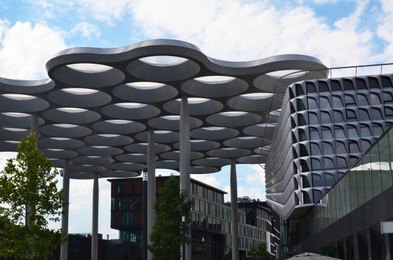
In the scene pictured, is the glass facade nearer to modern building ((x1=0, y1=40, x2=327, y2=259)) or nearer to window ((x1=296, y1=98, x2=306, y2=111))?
window ((x1=296, y1=98, x2=306, y2=111))

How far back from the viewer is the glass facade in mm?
17891

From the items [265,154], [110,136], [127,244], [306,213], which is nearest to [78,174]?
[127,244]

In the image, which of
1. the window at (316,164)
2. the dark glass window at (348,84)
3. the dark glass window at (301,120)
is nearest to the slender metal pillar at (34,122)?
the dark glass window at (301,120)

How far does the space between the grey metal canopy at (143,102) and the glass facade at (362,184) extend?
42.5ft

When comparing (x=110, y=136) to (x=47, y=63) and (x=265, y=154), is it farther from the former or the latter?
(x=47, y=63)

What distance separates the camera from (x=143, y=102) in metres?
50.7

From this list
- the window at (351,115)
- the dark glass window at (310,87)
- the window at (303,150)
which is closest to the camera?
the window at (303,150)

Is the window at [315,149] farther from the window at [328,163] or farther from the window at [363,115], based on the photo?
the window at [363,115]

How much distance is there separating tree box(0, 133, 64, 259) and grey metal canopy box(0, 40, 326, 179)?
12.9 metres

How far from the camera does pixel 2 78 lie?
152 feet

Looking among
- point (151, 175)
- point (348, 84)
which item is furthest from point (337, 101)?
point (151, 175)

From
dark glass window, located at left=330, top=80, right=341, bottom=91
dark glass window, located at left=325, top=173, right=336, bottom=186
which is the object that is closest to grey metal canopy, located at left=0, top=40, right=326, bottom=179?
dark glass window, located at left=330, top=80, right=341, bottom=91

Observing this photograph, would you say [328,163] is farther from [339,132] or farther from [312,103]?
[312,103]

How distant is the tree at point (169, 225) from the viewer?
42016mm
